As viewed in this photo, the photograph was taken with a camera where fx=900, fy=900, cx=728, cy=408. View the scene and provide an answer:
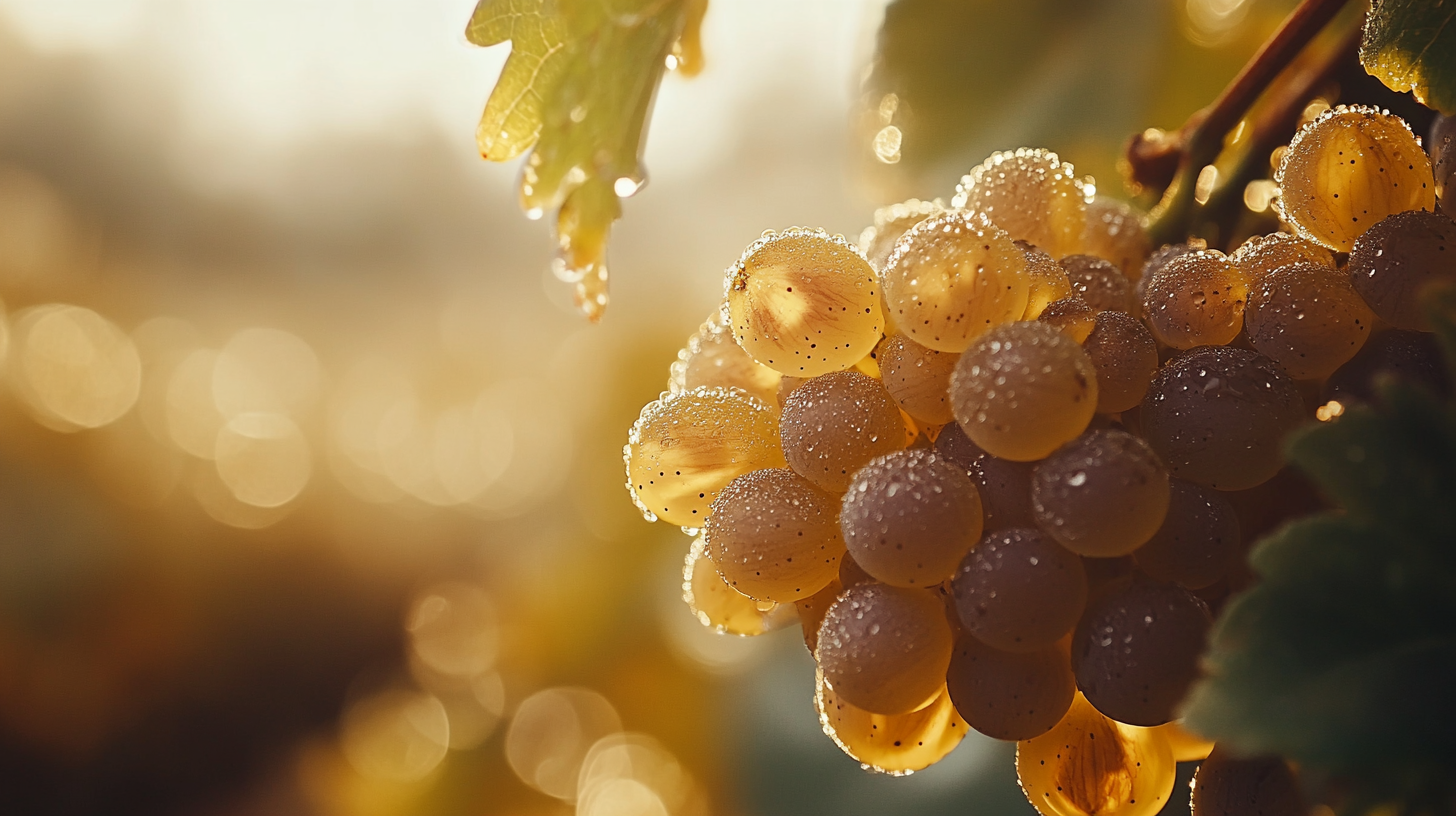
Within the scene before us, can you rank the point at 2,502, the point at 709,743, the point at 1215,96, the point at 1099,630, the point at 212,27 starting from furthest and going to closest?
the point at 212,27 → the point at 2,502 → the point at 709,743 → the point at 1215,96 → the point at 1099,630

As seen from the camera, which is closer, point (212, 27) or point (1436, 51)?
point (1436, 51)

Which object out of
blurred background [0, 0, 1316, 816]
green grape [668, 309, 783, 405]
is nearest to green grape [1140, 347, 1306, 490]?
green grape [668, 309, 783, 405]

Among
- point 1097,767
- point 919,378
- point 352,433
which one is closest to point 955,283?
point 919,378

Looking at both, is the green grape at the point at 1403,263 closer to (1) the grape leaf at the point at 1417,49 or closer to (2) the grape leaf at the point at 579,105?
(1) the grape leaf at the point at 1417,49

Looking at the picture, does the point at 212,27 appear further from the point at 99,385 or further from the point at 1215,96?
the point at 1215,96

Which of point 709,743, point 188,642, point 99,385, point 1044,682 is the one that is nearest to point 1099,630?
point 1044,682

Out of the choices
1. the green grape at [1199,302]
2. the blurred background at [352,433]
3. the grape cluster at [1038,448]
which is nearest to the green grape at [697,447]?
the grape cluster at [1038,448]

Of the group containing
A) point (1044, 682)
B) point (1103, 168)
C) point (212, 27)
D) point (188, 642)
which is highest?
point (212, 27)

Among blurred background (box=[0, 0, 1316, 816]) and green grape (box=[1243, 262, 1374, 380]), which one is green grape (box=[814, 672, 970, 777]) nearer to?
green grape (box=[1243, 262, 1374, 380])
